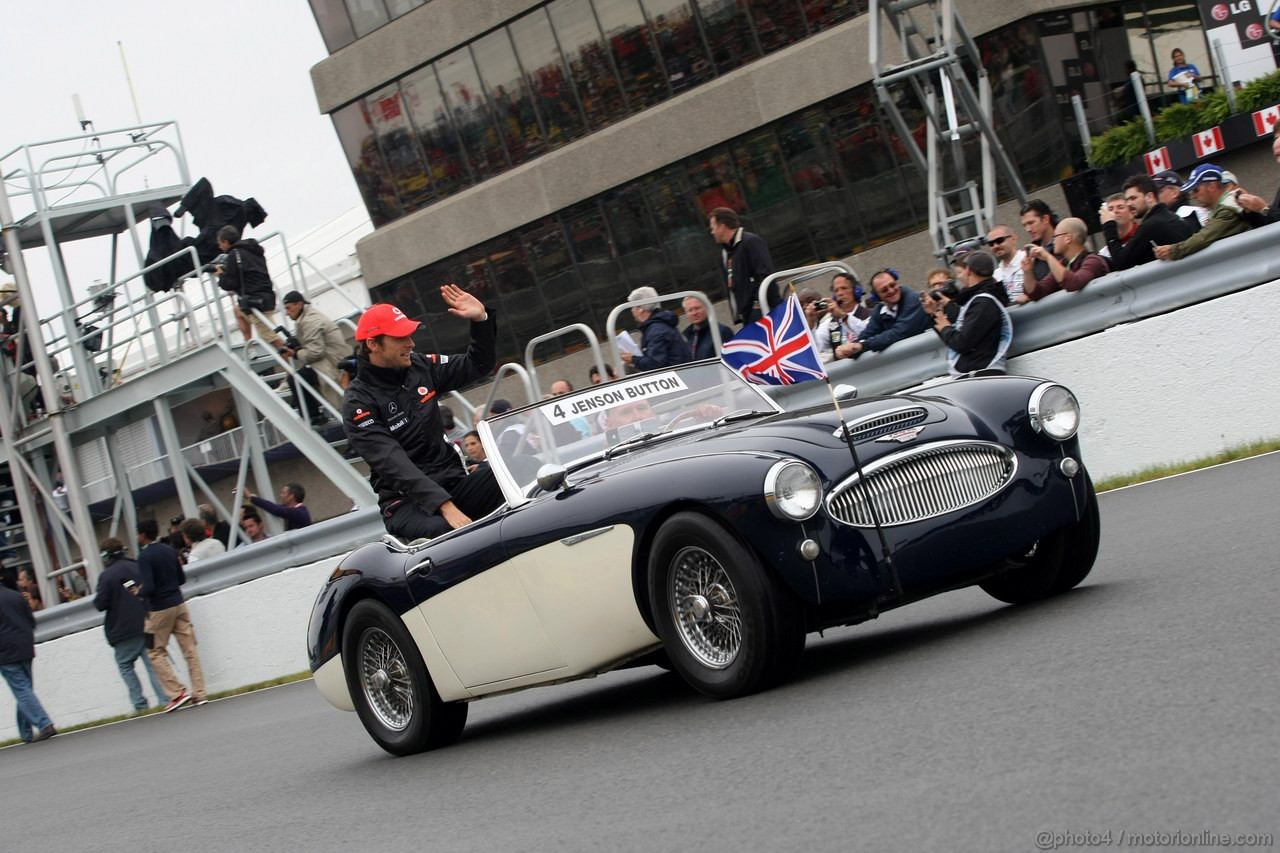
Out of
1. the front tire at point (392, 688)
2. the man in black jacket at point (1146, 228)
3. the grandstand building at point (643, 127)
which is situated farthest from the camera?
the grandstand building at point (643, 127)

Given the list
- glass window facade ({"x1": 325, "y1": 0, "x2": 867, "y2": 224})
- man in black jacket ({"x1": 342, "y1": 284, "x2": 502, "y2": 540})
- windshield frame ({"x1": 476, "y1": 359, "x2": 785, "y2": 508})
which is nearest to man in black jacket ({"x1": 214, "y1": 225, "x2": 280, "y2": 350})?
man in black jacket ({"x1": 342, "y1": 284, "x2": 502, "y2": 540})

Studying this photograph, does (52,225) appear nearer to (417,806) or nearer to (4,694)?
(4,694)

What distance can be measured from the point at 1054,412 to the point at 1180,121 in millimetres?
16716

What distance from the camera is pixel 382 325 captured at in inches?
323

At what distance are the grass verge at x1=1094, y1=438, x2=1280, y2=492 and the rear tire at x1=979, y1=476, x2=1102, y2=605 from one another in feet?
13.6

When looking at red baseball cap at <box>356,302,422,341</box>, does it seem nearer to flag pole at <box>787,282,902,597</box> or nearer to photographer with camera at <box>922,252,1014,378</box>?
flag pole at <box>787,282,902,597</box>

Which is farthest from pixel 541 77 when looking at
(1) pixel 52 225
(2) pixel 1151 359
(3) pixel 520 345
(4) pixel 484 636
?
(4) pixel 484 636

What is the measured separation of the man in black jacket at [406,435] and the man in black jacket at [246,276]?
10269 millimetres

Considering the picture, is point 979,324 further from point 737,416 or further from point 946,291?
point 737,416

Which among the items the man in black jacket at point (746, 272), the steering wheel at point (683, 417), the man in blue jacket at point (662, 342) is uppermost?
the man in black jacket at point (746, 272)

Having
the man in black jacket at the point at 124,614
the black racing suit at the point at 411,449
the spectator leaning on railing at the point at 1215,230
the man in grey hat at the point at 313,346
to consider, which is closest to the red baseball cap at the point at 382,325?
the black racing suit at the point at 411,449

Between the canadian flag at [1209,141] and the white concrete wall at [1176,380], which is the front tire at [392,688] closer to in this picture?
the white concrete wall at [1176,380]

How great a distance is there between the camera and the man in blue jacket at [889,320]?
12969 mm

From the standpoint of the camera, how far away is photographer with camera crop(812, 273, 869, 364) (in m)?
13.6
